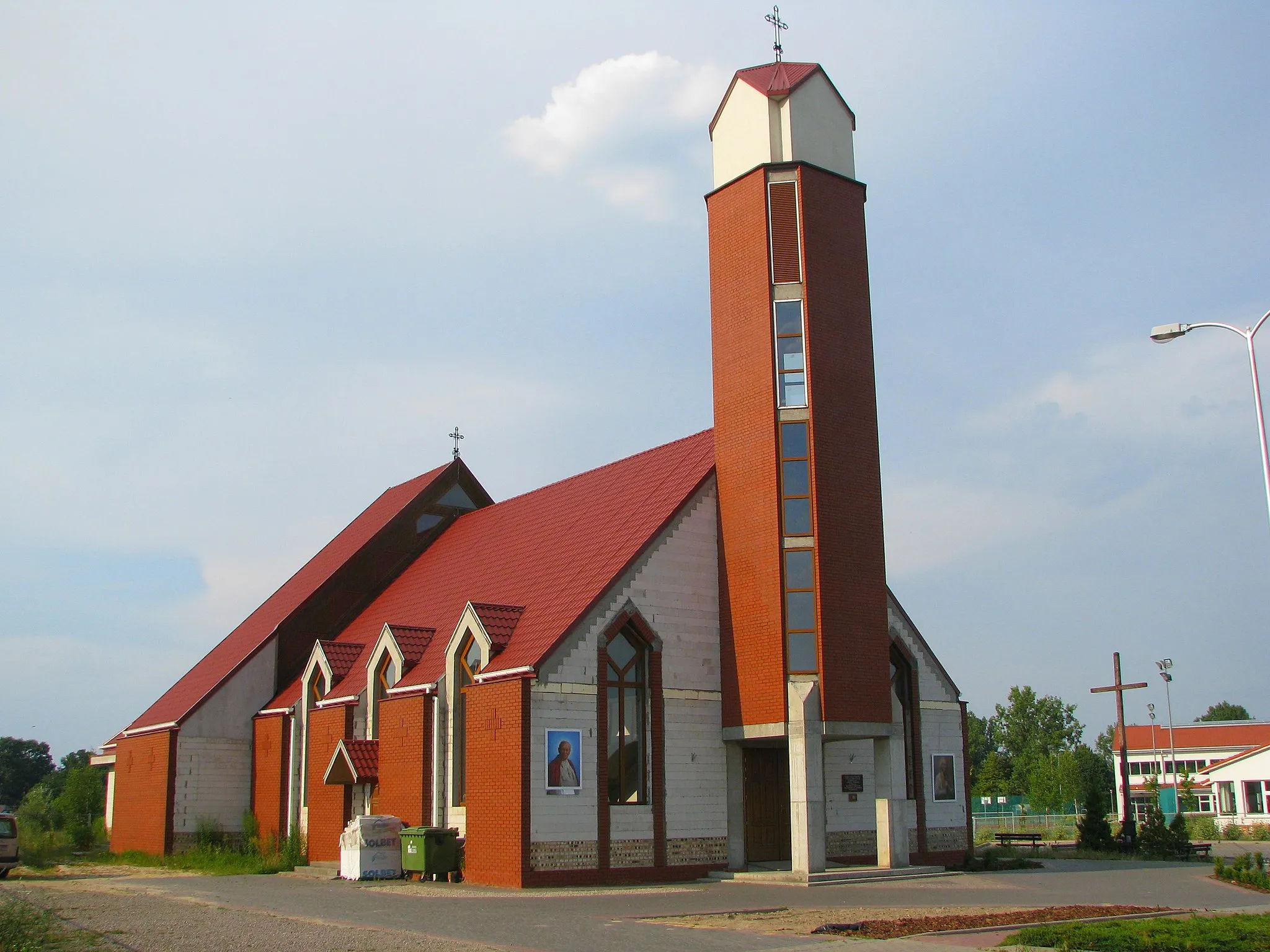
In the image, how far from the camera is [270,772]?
35.8m

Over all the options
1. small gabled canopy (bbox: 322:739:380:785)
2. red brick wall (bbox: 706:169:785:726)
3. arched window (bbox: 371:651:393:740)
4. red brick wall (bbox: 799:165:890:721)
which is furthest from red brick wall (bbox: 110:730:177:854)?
red brick wall (bbox: 799:165:890:721)

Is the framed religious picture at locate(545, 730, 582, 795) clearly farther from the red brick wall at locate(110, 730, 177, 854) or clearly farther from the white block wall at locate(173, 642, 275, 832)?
the red brick wall at locate(110, 730, 177, 854)

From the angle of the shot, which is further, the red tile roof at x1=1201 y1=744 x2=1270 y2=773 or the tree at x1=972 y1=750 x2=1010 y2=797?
the tree at x1=972 y1=750 x2=1010 y2=797

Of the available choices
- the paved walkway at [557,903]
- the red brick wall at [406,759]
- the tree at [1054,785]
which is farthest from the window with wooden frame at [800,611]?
the tree at [1054,785]

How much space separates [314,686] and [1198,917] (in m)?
25.5

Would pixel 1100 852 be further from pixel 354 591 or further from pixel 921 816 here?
pixel 354 591

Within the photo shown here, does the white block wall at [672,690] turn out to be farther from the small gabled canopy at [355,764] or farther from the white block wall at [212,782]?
the white block wall at [212,782]

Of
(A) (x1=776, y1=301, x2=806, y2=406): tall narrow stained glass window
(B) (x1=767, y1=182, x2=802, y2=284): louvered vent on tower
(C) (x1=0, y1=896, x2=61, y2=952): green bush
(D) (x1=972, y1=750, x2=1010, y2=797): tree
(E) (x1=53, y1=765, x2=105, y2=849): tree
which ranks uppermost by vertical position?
(B) (x1=767, y1=182, x2=802, y2=284): louvered vent on tower

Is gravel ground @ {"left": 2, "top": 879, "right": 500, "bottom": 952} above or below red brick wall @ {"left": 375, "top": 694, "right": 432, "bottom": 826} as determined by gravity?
below

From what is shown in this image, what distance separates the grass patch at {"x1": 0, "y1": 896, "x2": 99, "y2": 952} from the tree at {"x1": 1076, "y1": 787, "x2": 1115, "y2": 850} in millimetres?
29505

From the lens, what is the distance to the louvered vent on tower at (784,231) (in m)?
27.1

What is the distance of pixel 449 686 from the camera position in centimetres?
2756

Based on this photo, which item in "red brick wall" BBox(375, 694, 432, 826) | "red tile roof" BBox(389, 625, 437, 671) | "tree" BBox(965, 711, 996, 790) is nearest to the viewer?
"red brick wall" BBox(375, 694, 432, 826)

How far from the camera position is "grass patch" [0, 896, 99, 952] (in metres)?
12.5
